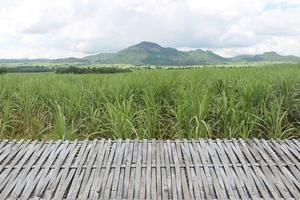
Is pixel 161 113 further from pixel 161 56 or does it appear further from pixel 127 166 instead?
pixel 161 56

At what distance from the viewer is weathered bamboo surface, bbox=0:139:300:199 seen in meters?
2.41

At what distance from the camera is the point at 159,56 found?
590 feet

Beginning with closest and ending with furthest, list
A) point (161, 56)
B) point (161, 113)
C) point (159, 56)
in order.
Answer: point (161, 113)
point (159, 56)
point (161, 56)

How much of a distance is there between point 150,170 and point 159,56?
178800 mm

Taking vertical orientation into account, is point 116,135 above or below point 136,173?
below

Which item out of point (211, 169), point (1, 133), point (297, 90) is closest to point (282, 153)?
point (211, 169)

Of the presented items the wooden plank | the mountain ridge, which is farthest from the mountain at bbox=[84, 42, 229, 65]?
the wooden plank

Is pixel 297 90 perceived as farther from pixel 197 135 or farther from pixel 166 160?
pixel 166 160

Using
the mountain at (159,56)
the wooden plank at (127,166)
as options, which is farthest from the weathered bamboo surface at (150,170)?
the mountain at (159,56)

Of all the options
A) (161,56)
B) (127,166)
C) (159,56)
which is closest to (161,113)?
(127,166)

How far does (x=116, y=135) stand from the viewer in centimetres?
475

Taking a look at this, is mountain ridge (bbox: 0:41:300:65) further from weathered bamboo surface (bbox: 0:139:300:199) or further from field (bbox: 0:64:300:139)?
weathered bamboo surface (bbox: 0:139:300:199)

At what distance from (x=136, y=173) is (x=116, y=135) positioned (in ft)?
6.91

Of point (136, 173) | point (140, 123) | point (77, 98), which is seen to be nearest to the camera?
point (136, 173)
